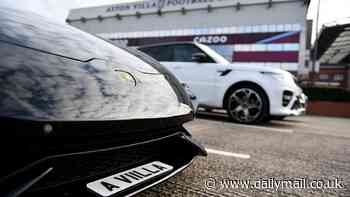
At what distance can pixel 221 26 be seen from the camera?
26.4 metres

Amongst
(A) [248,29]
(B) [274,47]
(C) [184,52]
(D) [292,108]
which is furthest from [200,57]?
(A) [248,29]

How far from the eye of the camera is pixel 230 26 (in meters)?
26.1

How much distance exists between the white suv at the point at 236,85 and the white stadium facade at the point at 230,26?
2154cm

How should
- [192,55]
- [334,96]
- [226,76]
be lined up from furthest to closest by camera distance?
[334,96], [192,55], [226,76]

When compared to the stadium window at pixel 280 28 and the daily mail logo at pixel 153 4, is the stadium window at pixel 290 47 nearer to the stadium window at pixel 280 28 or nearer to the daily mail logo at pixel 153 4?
the stadium window at pixel 280 28

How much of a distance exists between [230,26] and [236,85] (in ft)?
76.6

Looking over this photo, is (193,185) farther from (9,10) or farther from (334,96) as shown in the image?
(334,96)

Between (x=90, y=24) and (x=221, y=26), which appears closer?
(x=221, y=26)

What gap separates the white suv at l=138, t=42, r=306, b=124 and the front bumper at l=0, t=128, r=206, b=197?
9.31ft

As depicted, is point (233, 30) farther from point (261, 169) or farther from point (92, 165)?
point (92, 165)

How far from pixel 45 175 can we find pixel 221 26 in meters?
27.1

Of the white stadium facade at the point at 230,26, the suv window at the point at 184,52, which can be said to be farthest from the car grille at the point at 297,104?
the white stadium facade at the point at 230,26

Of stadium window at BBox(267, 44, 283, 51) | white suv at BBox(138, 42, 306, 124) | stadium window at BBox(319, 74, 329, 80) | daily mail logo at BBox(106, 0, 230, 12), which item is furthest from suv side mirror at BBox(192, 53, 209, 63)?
A: stadium window at BBox(319, 74, 329, 80)

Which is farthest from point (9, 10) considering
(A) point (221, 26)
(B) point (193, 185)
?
(A) point (221, 26)
